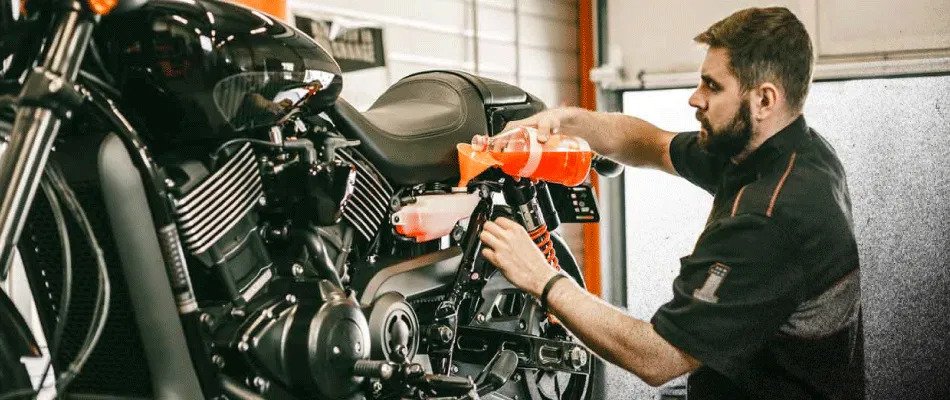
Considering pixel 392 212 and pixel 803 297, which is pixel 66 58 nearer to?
pixel 392 212

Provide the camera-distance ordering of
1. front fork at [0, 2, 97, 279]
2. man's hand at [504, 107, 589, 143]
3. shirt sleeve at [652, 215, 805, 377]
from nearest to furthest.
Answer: front fork at [0, 2, 97, 279] < shirt sleeve at [652, 215, 805, 377] < man's hand at [504, 107, 589, 143]

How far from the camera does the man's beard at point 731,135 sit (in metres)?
2.57

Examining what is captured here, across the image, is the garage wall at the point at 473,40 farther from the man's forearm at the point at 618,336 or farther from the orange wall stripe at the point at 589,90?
the man's forearm at the point at 618,336

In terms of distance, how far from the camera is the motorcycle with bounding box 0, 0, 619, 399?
187cm

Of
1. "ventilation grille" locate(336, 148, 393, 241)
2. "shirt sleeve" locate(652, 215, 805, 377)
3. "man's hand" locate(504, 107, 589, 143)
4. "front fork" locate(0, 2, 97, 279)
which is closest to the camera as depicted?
"front fork" locate(0, 2, 97, 279)

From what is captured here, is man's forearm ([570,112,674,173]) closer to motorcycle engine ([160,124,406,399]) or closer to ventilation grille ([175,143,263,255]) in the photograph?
motorcycle engine ([160,124,406,399])

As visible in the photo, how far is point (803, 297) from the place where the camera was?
8.06ft

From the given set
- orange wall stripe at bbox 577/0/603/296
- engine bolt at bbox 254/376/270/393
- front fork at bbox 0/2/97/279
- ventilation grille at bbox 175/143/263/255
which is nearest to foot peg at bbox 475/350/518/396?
engine bolt at bbox 254/376/270/393

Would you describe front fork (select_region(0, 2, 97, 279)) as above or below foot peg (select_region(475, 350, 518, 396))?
above

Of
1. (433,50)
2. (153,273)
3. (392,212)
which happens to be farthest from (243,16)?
(433,50)

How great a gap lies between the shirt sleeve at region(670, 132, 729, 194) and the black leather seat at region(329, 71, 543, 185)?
454 mm

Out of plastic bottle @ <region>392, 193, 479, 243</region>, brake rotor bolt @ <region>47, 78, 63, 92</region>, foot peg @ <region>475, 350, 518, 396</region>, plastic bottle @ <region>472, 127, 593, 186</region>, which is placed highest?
brake rotor bolt @ <region>47, 78, 63, 92</region>

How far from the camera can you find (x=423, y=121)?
275 cm

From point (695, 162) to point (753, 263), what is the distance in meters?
0.70
